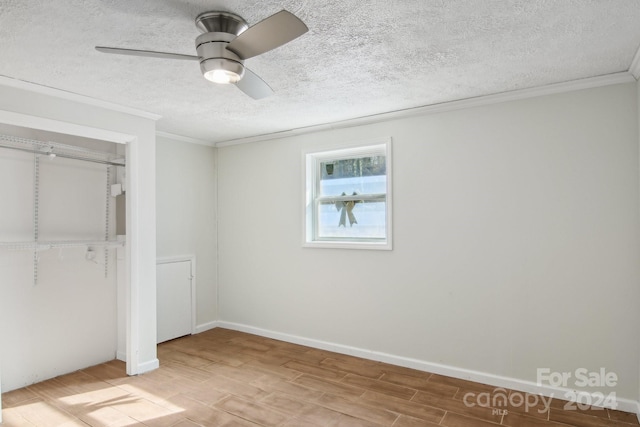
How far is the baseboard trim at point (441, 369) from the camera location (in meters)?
2.78

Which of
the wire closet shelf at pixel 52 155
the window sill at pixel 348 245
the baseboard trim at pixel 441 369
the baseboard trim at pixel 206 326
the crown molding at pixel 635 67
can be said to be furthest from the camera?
the baseboard trim at pixel 206 326

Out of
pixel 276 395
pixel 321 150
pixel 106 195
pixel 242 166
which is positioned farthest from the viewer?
pixel 242 166

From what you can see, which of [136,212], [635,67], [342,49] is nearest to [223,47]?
[342,49]

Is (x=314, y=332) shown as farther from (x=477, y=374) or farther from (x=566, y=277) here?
(x=566, y=277)

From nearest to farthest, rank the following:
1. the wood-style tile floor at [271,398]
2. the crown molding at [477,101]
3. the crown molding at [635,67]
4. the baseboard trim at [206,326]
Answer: the crown molding at [635,67] → the wood-style tile floor at [271,398] → the crown molding at [477,101] → the baseboard trim at [206,326]

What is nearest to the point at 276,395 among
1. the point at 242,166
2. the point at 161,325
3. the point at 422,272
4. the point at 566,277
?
the point at 422,272

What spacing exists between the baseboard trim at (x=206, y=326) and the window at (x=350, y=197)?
1727 millimetres

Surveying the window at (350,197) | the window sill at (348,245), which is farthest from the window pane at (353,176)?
the window sill at (348,245)

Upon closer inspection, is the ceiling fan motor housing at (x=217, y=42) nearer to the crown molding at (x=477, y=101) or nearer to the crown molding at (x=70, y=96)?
the crown molding at (x=70, y=96)

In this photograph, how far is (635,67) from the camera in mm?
2416

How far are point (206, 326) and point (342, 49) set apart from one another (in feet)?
12.2

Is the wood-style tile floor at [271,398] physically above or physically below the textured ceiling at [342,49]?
below

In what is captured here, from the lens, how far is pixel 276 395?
2.92 metres

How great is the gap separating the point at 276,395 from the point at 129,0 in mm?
2715
